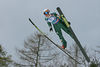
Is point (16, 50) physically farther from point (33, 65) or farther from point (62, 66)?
point (62, 66)

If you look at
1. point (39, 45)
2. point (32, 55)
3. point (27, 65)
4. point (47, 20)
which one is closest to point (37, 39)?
point (39, 45)

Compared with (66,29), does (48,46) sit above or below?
above

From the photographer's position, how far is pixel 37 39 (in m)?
17.1

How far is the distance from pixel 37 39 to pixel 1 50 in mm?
7568

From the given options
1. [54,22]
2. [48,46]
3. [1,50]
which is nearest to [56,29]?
[54,22]

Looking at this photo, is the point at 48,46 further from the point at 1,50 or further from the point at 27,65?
the point at 1,50

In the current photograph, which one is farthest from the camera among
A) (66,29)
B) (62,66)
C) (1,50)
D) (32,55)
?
(62,66)

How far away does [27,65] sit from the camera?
1630 cm

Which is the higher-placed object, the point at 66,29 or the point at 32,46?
the point at 32,46

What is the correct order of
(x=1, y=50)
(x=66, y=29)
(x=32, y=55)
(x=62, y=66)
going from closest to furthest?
(x=66, y=29)
(x=32, y=55)
(x=1, y=50)
(x=62, y=66)

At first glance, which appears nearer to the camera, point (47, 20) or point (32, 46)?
point (47, 20)

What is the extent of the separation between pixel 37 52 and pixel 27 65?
1675 mm

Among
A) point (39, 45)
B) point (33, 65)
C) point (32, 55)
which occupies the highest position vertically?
point (39, 45)

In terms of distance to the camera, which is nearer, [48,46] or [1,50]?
[48,46]
